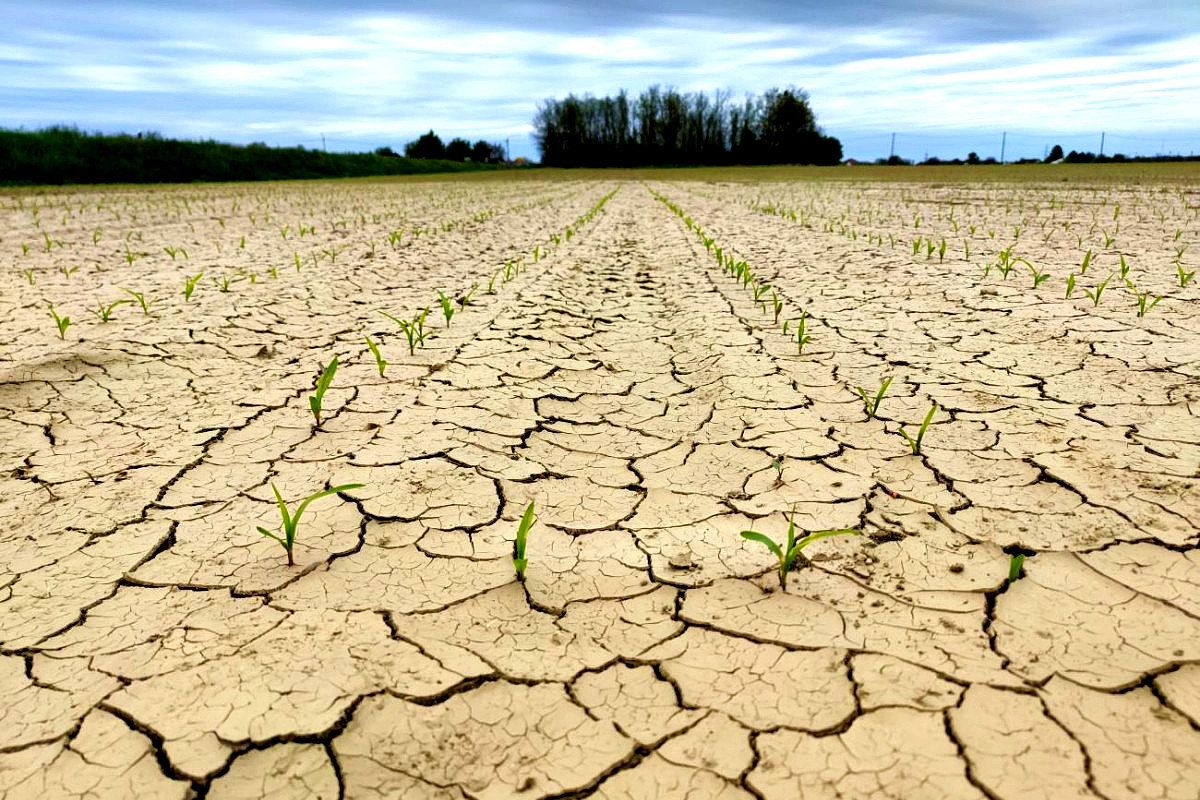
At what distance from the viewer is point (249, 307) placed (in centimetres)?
397

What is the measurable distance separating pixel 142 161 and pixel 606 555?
1097 inches

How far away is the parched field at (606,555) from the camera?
1.05 metres

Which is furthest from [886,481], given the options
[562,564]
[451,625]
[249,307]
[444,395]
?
[249,307]

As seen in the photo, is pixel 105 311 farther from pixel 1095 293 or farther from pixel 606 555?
pixel 1095 293

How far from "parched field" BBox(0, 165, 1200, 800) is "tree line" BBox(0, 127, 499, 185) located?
71.4 feet

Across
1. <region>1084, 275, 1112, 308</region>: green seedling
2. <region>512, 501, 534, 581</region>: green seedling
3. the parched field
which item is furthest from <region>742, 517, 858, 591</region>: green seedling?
<region>1084, 275, 1112, 308</region>: green seedling

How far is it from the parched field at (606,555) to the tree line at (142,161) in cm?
2178

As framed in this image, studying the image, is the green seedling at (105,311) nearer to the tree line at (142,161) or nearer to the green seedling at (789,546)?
the green seedling at (789,546)

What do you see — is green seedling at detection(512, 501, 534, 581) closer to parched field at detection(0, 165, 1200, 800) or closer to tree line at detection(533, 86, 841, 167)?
parched field at detection(0, 165, 1200, 800)

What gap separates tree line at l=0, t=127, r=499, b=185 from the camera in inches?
790

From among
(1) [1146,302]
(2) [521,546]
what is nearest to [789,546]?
(2) [521,546]

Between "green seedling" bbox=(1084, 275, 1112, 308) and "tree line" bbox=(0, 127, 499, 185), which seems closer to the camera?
"green seedling" bbox=(1084, 275, 1112, 308)

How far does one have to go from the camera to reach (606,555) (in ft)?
5.27

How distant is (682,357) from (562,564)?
5.67ft
